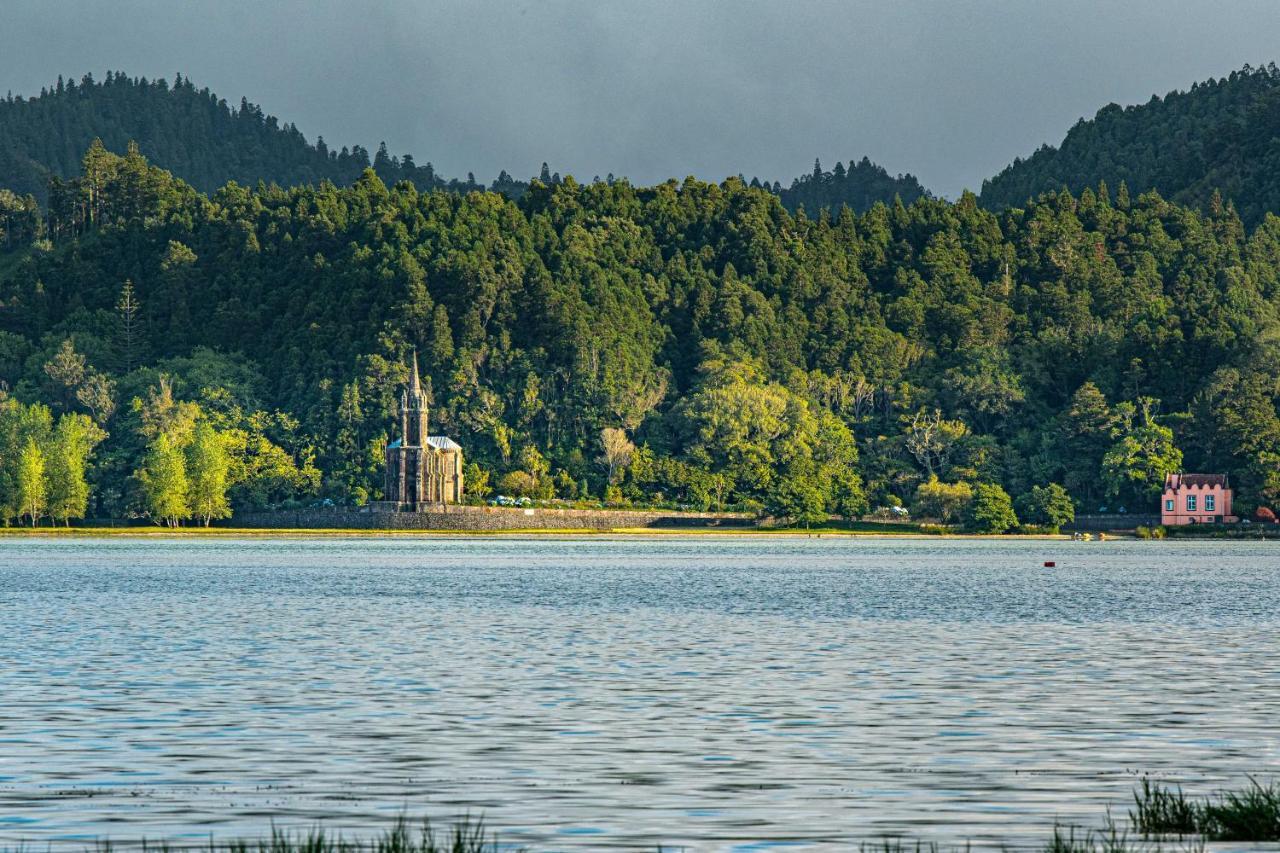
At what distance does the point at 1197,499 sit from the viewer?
19025 cm

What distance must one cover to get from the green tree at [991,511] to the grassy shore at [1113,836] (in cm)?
16735

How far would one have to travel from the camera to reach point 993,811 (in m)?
22.6

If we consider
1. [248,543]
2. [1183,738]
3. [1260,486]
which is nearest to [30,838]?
[1183,738]

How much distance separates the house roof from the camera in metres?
189

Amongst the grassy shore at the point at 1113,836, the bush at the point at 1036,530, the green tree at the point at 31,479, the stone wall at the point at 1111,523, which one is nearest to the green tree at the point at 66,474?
the green tree at the point at 31,479

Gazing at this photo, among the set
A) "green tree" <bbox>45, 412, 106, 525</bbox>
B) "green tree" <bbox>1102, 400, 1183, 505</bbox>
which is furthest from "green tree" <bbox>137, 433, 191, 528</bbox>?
"green tree" <bbox>1102, 400, 1183, 505</bbox>

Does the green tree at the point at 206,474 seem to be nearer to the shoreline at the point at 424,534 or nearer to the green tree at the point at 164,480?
the green tree at the point at 164,480

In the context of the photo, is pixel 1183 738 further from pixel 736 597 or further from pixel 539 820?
pixel 736 597

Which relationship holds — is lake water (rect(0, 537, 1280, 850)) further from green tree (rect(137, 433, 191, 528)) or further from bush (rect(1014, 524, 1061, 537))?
bush (rect(1014, 524, 1061, 537))

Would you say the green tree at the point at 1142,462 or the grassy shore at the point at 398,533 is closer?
the grassy shore at the point at 398,533

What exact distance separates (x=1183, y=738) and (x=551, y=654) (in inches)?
744

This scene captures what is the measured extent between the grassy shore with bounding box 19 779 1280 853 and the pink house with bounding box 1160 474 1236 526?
173m

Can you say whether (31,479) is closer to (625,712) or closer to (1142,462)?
(1142,462)

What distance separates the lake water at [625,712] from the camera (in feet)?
74.7
